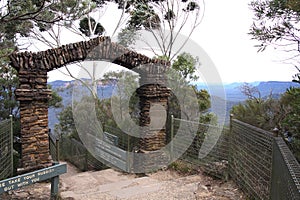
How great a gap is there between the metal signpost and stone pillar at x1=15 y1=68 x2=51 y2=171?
1.70 feet

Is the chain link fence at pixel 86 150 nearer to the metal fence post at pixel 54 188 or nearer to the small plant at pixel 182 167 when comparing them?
the small plant at pixel 182 167

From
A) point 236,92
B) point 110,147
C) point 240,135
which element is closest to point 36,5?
point 110,147

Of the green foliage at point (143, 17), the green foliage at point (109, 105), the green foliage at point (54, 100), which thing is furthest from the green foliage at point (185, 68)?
the green foliage at point (143, 17)

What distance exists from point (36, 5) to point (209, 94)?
5.01 metres

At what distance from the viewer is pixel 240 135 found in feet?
13.5

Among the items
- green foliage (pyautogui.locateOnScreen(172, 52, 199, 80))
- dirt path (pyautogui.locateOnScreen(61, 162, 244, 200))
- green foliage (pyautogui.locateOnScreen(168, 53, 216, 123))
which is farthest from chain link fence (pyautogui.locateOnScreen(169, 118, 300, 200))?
green foliage (pyautogui.locateOnScreen(172, 52, 199, 80))

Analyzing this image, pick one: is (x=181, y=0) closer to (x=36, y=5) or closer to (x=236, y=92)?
(x=236, y=92)

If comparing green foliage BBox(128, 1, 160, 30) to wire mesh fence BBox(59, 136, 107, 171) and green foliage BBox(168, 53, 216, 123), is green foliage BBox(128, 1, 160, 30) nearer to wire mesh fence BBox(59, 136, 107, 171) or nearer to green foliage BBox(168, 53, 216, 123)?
green foliage BBox(168, 53, 216, 123)

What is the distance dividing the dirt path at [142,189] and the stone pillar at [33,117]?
0.50m

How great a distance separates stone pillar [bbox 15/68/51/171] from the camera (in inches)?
166

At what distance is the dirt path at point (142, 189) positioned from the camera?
4051 millimetres

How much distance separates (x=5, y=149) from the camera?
4.25 m

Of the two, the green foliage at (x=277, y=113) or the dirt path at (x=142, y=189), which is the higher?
the green foliage at (x=277, y=113)

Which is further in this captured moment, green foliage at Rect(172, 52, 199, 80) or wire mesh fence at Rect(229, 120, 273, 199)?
green foliage at Rect(172, 52, 199, 80)
